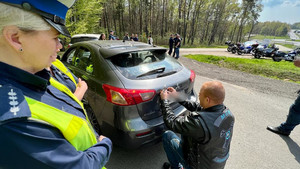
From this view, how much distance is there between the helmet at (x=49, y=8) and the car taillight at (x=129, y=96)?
3.90 feet

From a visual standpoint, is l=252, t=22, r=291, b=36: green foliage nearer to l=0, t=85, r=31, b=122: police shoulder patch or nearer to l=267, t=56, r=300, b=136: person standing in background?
l=267, t=56, r=300, b=136: person standing in background

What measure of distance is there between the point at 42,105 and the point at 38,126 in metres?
0.12

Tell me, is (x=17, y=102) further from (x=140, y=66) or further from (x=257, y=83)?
(x=257, y=83)

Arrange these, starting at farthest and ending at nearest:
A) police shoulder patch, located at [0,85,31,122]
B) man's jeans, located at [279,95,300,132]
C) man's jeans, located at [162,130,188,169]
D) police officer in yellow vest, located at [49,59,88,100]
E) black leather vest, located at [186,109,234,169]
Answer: man's jeans, located at [279,95,300,132] < man's jeans, located at [162,130,188,169] < black leather vest, located at [186,109,234,169] < police officer in yellow vest, located at [49,59,88,100] < police shoulder patch, located at [0,85,31,122]

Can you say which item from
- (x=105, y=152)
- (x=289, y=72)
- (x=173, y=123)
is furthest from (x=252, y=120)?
(x=289, y=72)

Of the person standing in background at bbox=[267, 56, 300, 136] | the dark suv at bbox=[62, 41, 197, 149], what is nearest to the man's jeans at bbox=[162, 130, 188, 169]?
the dark suv at bbox=[62, 41, 197, 149]

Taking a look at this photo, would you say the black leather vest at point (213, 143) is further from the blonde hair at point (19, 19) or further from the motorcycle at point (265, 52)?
the motorcycle at point (265, 52)

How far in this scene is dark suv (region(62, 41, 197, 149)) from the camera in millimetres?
1969

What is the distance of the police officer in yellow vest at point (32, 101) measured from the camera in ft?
1.90

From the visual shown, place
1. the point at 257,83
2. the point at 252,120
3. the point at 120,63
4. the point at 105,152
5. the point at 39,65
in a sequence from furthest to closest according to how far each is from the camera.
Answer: the point at 257,83 → the point at 252,120 → the point at 120,63 → the point at 105,152 → the point at 39,65

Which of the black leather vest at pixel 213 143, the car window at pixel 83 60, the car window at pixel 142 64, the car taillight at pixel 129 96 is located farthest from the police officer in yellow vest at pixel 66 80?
the black leather vest at pixel 213 143

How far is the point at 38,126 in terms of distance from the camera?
618 millimetres

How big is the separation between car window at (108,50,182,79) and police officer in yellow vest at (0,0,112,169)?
137cm

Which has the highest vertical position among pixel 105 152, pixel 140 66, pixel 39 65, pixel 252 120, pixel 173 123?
pixel 39 65
